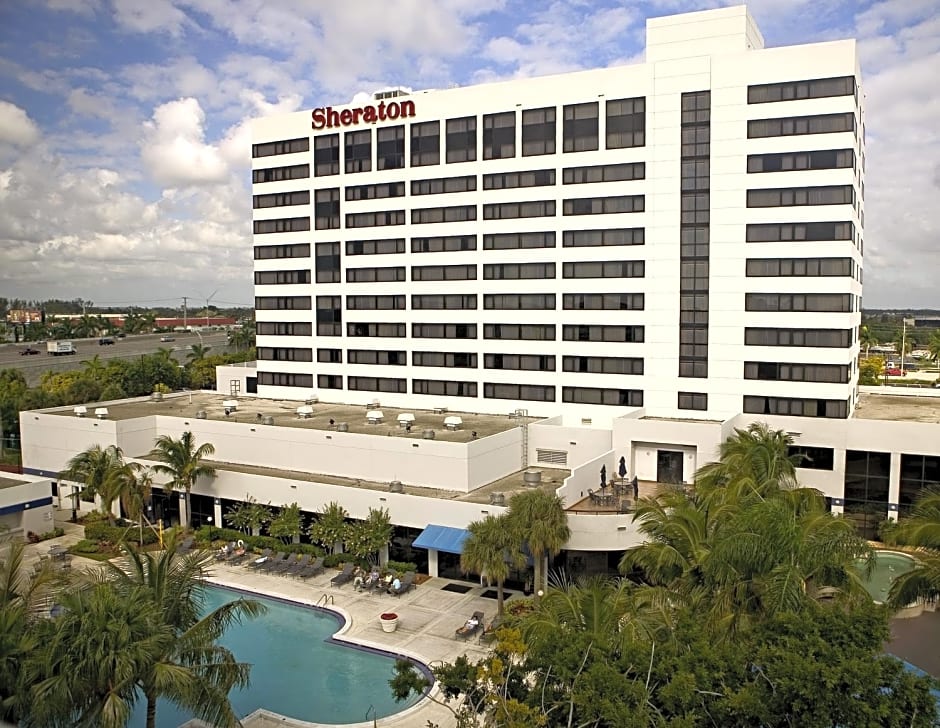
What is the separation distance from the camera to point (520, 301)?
5197 cm

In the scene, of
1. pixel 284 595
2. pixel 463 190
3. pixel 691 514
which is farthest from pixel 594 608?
pixel 463 190

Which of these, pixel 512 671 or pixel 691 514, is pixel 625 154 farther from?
pixel 512 671

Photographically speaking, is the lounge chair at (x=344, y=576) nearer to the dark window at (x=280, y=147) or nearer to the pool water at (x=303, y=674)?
the pool water at (x=303, y=674)

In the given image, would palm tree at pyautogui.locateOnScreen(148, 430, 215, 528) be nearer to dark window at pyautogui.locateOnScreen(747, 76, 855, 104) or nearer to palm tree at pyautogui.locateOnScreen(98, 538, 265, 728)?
palm tree at pyautogui.locateOnScreen(98, 538, 265, 728)

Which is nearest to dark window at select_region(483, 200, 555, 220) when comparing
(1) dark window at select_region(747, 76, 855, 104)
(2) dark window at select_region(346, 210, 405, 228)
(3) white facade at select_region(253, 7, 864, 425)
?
(3) white facade at select_region(253, 7, 864, 425)

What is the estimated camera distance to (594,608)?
64.3 feet

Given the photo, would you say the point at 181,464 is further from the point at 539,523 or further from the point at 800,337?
the point at 800,337

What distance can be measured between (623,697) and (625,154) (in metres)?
38.4

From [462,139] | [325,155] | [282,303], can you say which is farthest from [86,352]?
[462,139]

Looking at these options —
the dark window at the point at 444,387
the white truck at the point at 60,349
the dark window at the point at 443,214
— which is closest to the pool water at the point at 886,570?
the dark window at the point at 444,387

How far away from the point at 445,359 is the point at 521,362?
601 centimetres

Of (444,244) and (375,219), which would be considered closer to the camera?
(444,244)

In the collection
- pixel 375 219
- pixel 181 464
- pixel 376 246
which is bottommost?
pixel 181 464

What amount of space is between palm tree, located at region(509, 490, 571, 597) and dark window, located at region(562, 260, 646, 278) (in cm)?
1987
